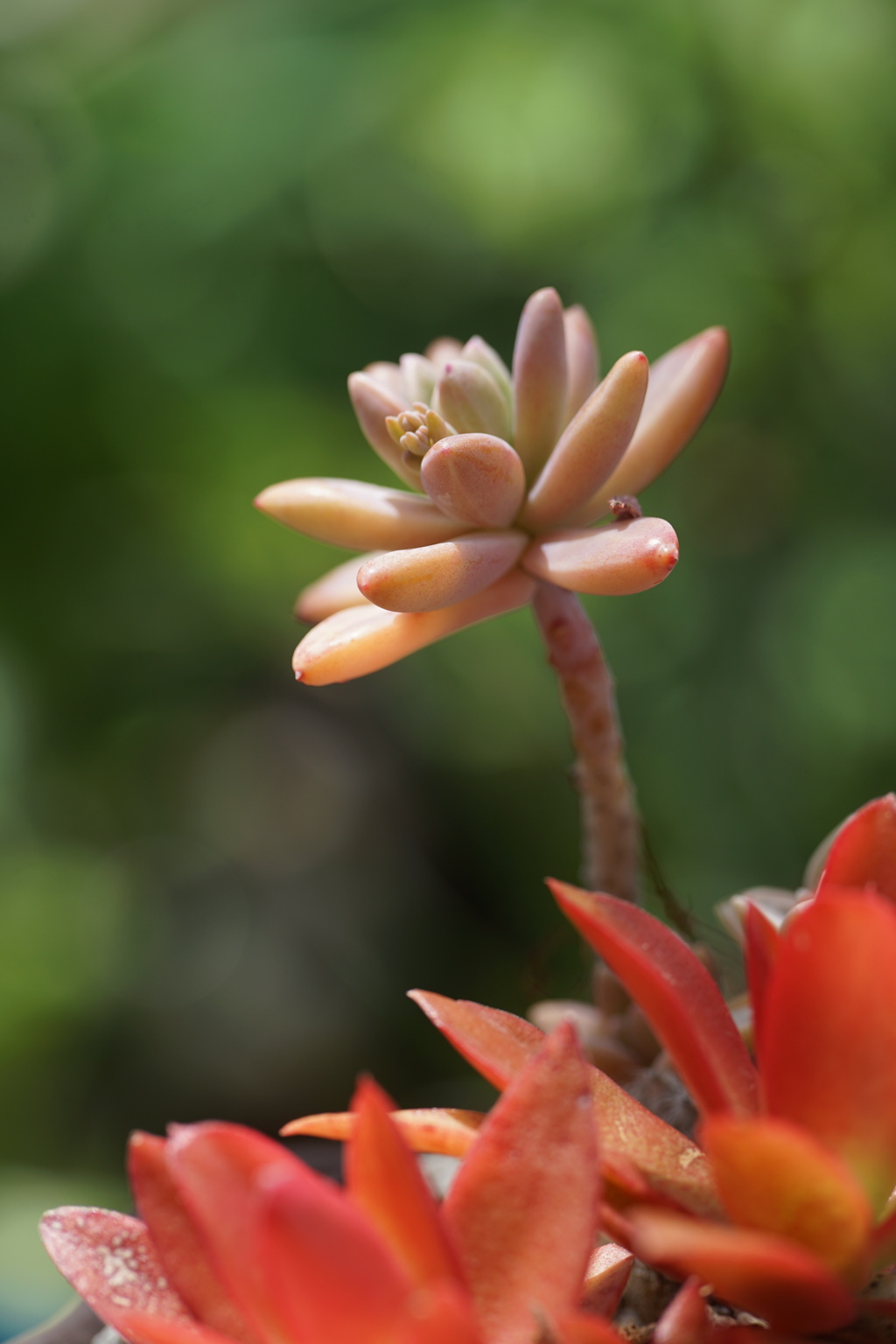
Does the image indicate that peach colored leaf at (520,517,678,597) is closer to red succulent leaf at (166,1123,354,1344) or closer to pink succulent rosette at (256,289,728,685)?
pink succulent rosette at (256,289,728,685)

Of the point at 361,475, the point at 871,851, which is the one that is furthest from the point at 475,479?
the point at 361,475

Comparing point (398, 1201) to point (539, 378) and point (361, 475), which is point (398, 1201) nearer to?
point (539, 378)

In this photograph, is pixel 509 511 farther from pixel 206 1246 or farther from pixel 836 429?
pixel 836 429

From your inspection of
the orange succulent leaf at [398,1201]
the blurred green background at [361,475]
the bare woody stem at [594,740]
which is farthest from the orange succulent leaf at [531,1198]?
the blurred green background at [361,475]

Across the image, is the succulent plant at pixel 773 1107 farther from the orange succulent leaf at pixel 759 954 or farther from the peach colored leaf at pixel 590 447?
the peach colored leaf at pixel 590 447

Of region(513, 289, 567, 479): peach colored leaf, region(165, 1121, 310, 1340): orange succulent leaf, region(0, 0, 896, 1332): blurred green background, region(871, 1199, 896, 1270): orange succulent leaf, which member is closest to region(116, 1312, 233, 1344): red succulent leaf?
region(165, 1121, 310, 1340): orange succulent leaf

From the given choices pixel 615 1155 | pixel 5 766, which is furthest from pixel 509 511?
pixel 5 766
